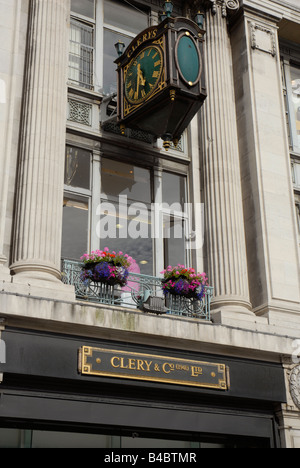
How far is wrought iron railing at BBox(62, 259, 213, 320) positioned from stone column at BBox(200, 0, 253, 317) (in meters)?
0.50

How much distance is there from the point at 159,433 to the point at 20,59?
26.6 feet

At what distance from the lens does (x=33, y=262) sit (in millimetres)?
12781

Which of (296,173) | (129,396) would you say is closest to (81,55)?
(296,173)

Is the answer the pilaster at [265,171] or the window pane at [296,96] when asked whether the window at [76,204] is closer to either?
the pilaster at [265,171]

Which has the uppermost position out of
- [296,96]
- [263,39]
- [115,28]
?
[263,39]

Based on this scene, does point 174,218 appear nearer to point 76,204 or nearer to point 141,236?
point 141,236

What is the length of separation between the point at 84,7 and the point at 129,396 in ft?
31.0

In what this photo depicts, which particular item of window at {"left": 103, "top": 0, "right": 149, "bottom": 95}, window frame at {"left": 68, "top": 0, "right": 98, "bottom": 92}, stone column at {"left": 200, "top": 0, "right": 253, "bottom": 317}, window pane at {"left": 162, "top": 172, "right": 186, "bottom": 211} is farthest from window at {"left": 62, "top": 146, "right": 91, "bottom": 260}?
stone column at {"left": 200, "top": 0, "right": 253, "bottom": 317}

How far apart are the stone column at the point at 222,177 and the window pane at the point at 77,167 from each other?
281cm

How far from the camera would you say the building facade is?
1230 centimetres

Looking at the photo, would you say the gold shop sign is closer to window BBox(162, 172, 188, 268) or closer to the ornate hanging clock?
window BBox(162, 172, 188, 268)

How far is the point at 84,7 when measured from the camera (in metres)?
17.0

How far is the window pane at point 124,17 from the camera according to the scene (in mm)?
17344
